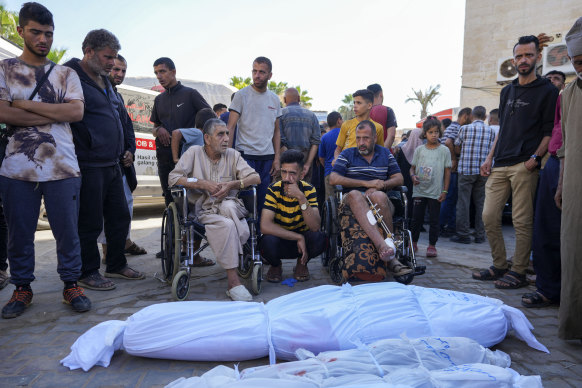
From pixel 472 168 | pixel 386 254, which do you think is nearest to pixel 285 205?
pixel 386 254

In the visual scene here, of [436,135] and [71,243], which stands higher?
[436,135]

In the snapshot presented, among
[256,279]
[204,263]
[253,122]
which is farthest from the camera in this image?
[253,122]

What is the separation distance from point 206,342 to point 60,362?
0.84 m

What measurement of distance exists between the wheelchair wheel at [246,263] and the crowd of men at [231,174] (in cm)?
15

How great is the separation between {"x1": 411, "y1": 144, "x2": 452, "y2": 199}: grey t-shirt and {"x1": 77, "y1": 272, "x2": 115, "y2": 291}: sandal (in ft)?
12.7

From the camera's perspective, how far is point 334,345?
7.24 feet

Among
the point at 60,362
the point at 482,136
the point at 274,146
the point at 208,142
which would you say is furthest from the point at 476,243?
the point at 60,362

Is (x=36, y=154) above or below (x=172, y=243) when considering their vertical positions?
above

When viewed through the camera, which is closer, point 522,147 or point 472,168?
point 522,147

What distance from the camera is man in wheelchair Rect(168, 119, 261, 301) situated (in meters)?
3.30

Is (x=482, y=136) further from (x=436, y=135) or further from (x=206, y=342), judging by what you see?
(x=206, y=342)

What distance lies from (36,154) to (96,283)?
1.29 metres

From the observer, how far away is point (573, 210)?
2.54 meters

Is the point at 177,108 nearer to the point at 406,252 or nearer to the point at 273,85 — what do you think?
the point at 406,252
